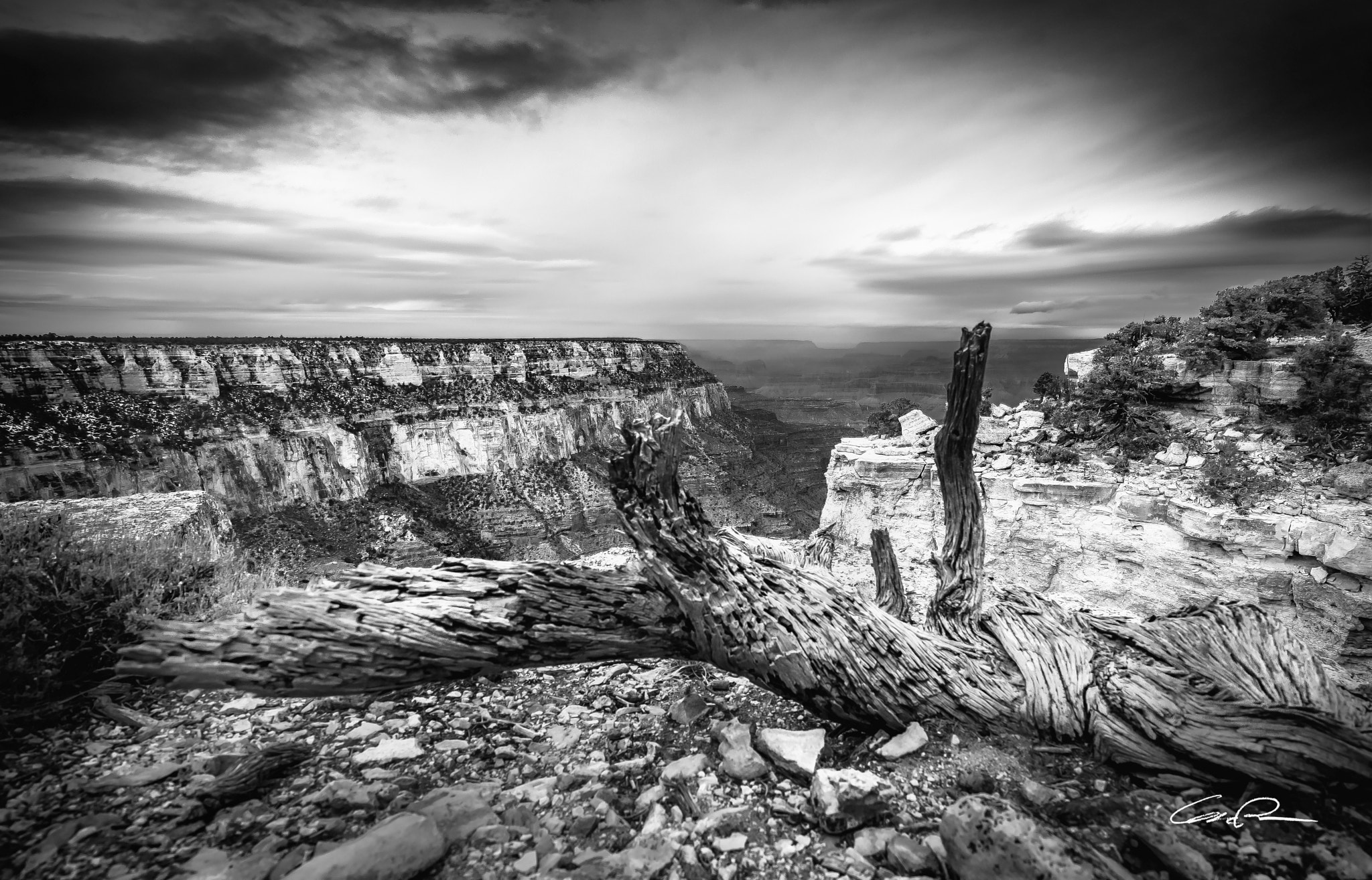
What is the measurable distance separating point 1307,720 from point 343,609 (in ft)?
16.5

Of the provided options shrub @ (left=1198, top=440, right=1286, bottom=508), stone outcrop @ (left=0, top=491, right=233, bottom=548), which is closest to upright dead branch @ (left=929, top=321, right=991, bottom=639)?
stone outcrop @ (left=0, top=491, right=233, bottom=548)

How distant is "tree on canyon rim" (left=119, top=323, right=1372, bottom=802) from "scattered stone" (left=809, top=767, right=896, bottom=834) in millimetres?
577

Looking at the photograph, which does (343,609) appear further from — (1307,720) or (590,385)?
(590,385)

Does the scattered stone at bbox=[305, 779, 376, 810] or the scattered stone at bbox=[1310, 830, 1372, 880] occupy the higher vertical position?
the scattered stone at bbox=[1310, 830, 1372, 880]

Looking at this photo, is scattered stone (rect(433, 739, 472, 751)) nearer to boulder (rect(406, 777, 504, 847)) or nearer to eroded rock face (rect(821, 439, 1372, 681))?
boulder (rect(406, 777, 504, 847))

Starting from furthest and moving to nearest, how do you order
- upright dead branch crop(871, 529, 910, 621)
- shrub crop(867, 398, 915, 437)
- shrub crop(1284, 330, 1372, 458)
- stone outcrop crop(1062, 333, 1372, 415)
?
shrub crop(867, 398, 915, 437) < stone outcrop crop(1062, 333, 1372, 415) < shrub crop(1284, 330, 1372, 458) < upright dead branch crop(871, 529, 910, 621)

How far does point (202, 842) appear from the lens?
2287 mm

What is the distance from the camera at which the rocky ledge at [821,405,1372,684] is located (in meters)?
9.48

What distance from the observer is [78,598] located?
139 inches

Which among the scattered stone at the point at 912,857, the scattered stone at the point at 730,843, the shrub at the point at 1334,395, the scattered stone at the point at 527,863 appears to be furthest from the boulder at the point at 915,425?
the scattered stone at the point at 527,863

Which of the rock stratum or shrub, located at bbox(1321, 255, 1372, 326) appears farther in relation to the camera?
the rock stratum

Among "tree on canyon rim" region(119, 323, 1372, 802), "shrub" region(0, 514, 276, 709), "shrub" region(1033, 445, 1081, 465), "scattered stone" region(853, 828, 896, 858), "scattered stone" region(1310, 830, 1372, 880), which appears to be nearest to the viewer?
"scattered stone" region(1310, 830, 1372, 880)

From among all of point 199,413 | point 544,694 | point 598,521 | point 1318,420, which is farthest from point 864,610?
point 199,413
